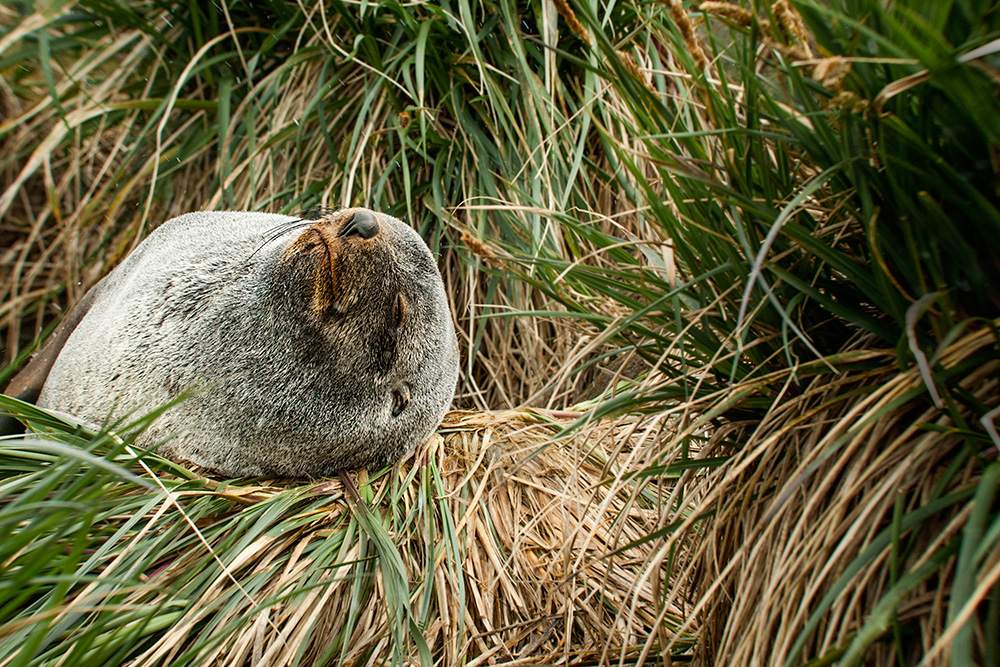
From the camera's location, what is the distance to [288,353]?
2318 mm

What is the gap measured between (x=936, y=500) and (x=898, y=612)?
176mm

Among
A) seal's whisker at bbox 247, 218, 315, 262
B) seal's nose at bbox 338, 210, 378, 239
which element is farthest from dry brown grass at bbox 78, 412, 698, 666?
seal's whisker at bbox 247, 218, 315, 262

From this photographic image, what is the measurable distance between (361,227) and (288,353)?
0.51 meters

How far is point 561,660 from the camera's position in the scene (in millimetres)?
1592

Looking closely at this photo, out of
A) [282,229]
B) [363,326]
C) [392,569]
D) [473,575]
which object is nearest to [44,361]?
[282,229]

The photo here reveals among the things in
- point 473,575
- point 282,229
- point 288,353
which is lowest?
point 473,575

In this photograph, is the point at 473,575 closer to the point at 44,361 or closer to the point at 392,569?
the point at 392,569

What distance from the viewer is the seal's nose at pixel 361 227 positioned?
223 centimetres

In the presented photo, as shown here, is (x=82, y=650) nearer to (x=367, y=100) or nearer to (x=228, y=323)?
(x=228, y=323)

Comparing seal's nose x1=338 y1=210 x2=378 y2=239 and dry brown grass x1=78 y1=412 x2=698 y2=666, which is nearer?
dry brown grass x1=78 y1=412 x2=698 y2=666

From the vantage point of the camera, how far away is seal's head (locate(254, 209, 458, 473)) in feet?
7.34

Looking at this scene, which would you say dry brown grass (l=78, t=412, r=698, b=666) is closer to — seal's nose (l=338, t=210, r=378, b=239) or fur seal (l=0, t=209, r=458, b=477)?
fur seal (l=0, t=209, r=458, b=477)

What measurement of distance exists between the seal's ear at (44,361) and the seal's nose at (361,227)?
163 cm

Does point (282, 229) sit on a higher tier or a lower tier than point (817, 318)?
higher
